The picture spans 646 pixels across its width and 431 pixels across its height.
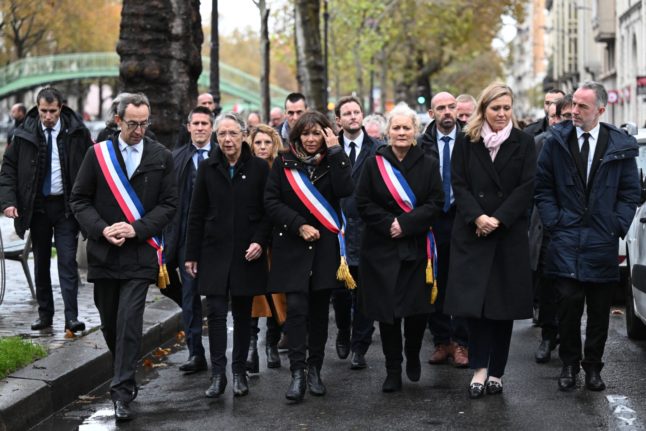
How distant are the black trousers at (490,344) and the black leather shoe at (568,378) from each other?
41 cm

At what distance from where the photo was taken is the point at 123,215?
26.2 feet

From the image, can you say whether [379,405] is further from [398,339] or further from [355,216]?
[355,216]

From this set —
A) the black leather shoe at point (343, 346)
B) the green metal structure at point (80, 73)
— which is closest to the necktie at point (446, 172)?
the black leather shoe at point (343, 346)

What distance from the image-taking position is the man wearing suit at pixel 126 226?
7863 mm

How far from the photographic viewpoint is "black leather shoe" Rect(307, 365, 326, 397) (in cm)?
835

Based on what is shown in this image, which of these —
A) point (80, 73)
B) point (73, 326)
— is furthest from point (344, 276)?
point (80, 73)

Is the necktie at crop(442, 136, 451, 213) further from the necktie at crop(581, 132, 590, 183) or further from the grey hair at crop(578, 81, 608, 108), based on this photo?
the grey hair at crop(578, 81, 608, 108)

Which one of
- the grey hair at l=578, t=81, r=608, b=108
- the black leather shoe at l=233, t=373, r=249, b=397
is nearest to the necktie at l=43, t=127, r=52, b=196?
the black leather shoe at l=233, t=373, r=249, b=397

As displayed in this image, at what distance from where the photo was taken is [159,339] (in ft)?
35.2

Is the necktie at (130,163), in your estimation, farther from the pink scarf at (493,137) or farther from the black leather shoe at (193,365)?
the pink scarf at (493,137)

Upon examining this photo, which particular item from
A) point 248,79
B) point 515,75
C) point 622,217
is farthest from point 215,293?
point 515,75

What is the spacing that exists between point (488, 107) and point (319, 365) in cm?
210

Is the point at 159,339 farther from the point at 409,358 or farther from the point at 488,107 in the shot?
the point at 488,107

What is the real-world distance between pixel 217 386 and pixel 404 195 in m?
1.81
